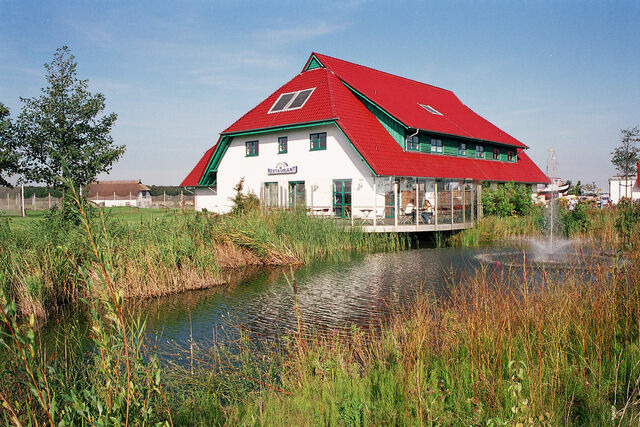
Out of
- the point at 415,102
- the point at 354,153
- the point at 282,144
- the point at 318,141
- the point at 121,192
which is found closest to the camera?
the point at 354,153

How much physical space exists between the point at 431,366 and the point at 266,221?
42.3 ft

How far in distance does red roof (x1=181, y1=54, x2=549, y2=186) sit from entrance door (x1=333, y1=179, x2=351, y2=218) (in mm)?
2117

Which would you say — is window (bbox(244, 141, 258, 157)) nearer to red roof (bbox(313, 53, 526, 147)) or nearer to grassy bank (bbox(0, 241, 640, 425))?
red roof (bbox(313, 53, 526, 147))

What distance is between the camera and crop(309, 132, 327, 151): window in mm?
25547

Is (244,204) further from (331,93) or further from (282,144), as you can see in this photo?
(331,93)

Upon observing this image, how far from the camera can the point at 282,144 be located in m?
27.4

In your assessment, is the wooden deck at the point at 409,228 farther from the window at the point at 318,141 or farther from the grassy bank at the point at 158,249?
the window at the point at 318,141

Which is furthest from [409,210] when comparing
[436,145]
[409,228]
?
[436,145]

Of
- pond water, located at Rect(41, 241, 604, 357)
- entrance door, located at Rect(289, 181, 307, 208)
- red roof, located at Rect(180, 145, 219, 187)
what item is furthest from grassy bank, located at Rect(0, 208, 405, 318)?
red roof, located at Rect(180, 145, 219, 187)

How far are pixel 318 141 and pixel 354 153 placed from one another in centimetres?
224

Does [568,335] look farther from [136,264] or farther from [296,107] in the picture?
[296,107]

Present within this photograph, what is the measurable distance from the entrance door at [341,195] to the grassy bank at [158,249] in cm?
470

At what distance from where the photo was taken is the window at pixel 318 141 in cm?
2555

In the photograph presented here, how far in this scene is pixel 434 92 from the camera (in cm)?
3641
